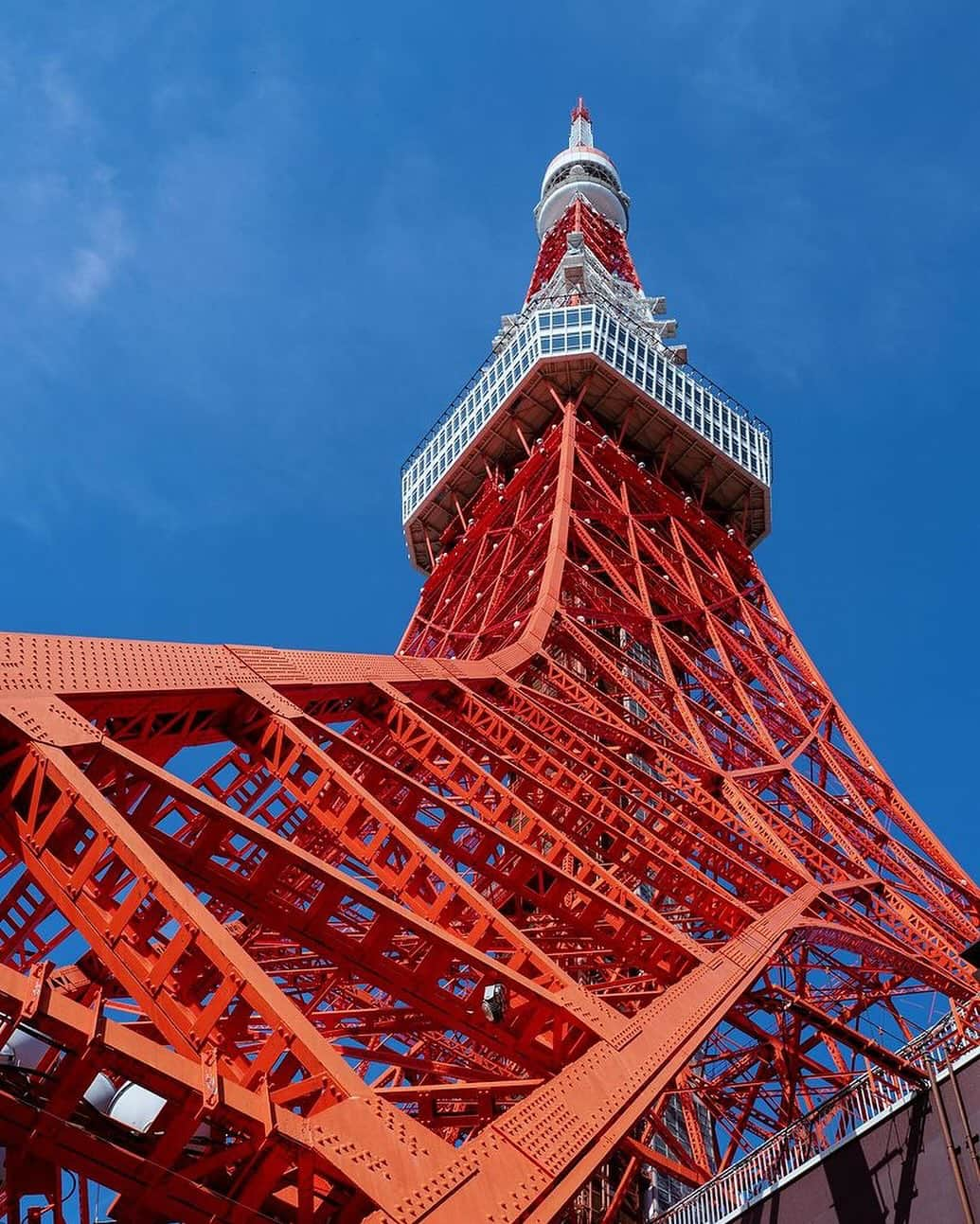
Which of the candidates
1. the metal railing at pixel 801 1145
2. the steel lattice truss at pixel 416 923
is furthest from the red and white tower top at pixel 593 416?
the metal railing at pixel 801 1145

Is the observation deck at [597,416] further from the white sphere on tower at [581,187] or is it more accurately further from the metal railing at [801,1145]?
the metal railing at [801,1145]

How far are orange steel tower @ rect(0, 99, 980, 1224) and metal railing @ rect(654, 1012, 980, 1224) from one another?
0.19m

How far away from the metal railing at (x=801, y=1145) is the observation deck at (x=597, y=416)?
23.1 meters

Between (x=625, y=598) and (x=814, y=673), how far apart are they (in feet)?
17.8

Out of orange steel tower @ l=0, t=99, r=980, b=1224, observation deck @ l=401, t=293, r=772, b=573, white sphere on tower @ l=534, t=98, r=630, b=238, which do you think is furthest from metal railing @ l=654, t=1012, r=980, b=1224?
white sphere on tower @ l=534, t=98, r=630, b=238

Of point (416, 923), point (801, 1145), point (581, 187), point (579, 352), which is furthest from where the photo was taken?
point (581, 187)

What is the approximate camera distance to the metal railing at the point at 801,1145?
1230 cm

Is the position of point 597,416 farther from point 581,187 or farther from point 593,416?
point 581,187

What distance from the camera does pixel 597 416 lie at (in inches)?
1395

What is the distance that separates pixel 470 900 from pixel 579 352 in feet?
90.2

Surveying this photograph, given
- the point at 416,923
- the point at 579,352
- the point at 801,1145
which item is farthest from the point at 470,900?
the point at 579,352

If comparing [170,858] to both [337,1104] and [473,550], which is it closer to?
[337,1104]

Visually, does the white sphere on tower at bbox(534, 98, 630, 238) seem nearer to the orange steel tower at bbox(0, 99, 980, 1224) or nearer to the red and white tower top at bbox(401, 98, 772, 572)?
the red and white tower top at bbox(401, 98, 772, 572)

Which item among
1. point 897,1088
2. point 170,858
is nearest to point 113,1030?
point 170,858
